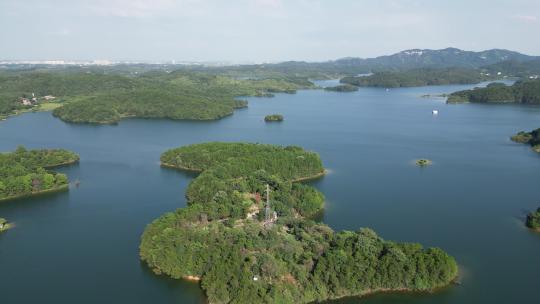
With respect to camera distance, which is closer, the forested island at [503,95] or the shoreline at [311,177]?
the shoreline at [311,177]

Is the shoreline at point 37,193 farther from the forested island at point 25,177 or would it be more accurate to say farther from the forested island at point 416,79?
the forested island at point 416,79

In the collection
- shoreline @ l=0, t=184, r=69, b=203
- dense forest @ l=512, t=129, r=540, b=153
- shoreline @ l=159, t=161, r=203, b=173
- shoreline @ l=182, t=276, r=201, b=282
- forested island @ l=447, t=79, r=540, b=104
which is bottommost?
shoreline @ l=0, t=184, r=69, b=203

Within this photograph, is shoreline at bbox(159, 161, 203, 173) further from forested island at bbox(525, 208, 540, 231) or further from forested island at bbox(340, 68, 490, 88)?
forested island at bbox(340, 68, 490, 88)

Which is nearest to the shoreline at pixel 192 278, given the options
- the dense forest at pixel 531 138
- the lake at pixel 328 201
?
the lake at pixel 328 201

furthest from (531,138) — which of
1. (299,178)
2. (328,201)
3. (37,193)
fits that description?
(37,193)

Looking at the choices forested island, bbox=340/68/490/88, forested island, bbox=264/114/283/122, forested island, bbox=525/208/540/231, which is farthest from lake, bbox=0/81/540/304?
forested island, bbox=340/68/490/88

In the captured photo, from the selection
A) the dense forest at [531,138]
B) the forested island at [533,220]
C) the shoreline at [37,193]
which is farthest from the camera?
the dense forest at [531,138]
